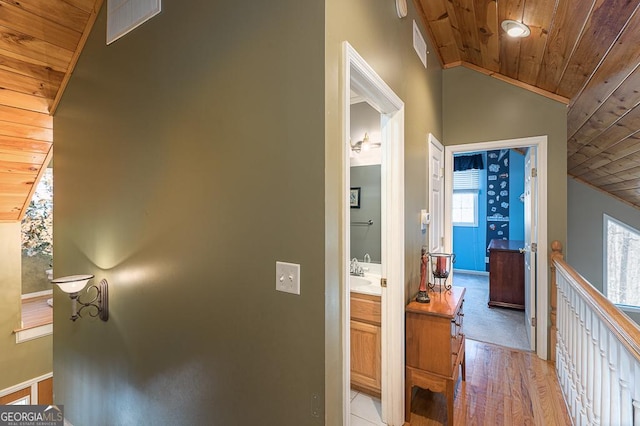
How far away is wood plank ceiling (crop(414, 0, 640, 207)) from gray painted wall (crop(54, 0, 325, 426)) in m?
1.60

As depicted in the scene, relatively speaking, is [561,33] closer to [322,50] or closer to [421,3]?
[421,3]

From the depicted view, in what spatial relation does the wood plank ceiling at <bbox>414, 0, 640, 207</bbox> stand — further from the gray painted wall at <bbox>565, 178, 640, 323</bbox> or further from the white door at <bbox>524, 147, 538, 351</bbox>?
the gray painted wall at <bbox>565, 178, 640, 323</bbox>

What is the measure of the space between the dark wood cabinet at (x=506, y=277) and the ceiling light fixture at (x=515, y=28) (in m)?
3.20

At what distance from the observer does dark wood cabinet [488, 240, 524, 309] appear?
14.3 feet

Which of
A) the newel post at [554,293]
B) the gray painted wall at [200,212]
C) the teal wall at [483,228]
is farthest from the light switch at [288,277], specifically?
the teal wall at [483,228]

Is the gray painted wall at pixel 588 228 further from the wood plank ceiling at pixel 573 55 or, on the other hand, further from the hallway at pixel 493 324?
the hallway at pixel 493 324

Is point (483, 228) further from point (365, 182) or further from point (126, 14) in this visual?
point (126, 14)

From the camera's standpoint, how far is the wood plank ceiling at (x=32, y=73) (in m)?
1.89

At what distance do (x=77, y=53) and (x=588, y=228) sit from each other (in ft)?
21.5

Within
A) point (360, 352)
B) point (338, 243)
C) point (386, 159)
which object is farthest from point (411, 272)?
point (338, 243)

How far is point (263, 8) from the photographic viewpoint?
1.30 meters

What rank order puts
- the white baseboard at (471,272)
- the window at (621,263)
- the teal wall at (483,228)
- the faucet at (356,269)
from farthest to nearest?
the white baseboard at (471,272) → the teal wall at (483,228) → the window at (621,263) → the faucet at (356,269)

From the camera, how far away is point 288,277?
1.23m

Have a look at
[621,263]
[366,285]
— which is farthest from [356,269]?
[621,263]
